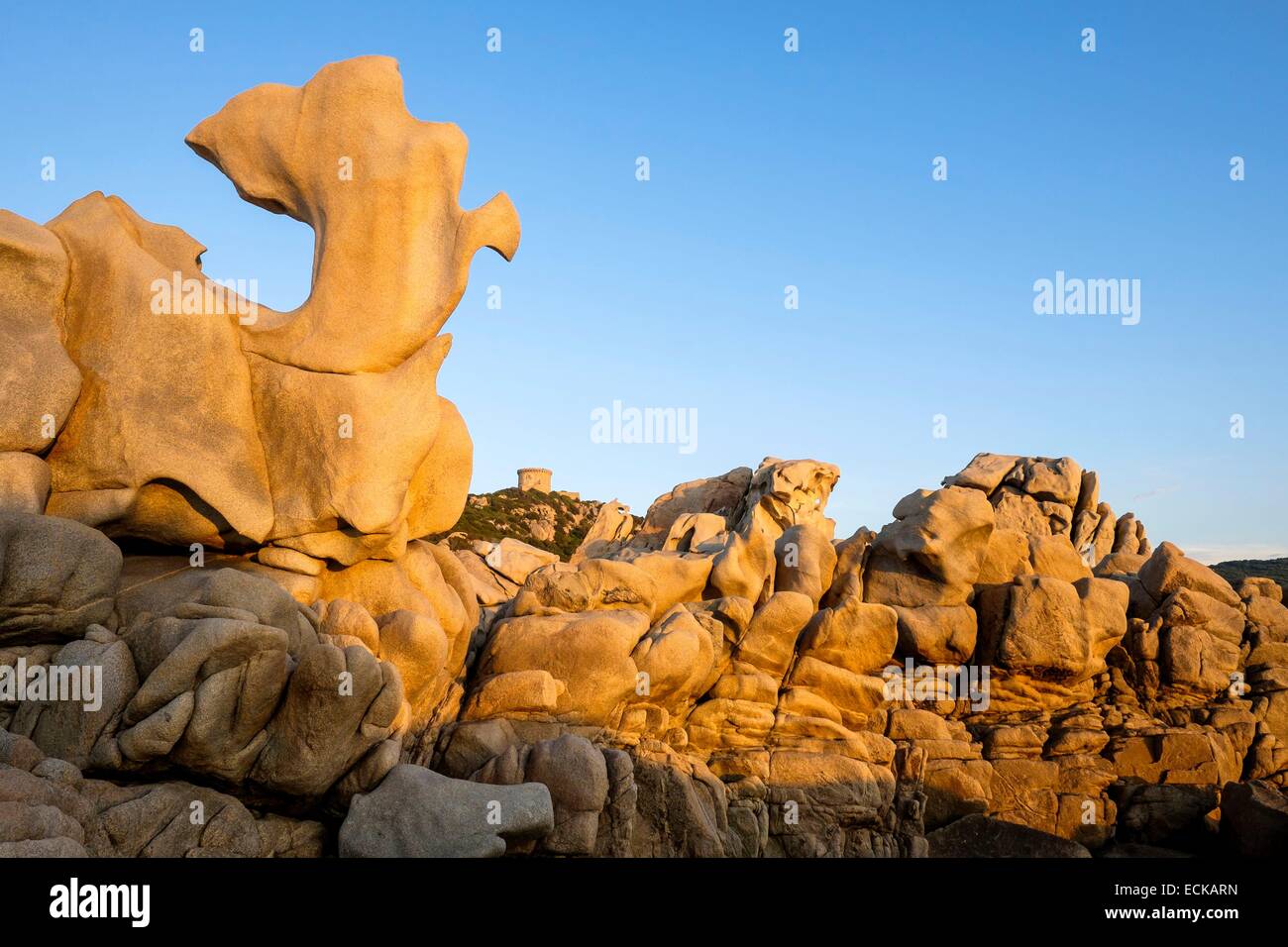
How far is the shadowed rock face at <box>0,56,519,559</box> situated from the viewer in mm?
13812

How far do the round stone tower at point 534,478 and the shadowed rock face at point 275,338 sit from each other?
49.7 meters

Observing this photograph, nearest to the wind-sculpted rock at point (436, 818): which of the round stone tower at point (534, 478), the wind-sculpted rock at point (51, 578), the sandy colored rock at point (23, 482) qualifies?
the wind-sculpted rock at point (51, 578)

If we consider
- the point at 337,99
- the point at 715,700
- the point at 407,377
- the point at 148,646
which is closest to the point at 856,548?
the point at 715,700

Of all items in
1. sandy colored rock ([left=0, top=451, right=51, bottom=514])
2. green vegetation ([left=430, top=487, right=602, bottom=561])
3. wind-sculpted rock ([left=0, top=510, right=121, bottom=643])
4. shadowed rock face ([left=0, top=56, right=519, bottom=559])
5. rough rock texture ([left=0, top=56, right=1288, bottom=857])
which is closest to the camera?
wind-sculpted rock ([left=0, top=510, right=121, bottom=643])

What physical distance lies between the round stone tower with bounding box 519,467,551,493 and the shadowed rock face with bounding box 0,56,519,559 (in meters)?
49.7

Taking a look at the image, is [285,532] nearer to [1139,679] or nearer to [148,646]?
[148,646]

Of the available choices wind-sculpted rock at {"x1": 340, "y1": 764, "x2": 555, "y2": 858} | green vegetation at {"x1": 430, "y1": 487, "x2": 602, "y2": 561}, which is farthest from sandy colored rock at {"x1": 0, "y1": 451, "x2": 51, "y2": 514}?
green vegetation at {"x1": 430, "y1": 487, "x2": 602, "y2": 561}

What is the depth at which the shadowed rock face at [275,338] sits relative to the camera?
13.8 meters

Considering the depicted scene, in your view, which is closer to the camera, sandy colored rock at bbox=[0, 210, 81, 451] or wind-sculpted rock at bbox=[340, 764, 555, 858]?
wind-sculpted rock at bbox=[340, 764, 555, 858]

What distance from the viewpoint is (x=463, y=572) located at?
17.2 m

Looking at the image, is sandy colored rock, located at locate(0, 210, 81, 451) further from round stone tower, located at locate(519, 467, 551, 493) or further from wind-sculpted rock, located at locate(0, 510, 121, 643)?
round stone tower, located at locate(519, 467, 551, 493)

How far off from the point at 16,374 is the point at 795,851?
1107 centimetres

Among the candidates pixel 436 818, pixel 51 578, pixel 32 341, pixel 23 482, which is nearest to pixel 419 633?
pixel 436 818

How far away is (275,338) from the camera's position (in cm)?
1480
